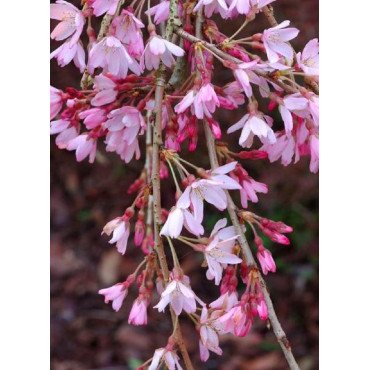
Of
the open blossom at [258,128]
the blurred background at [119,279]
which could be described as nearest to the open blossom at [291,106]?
the open blossom at [258,128]

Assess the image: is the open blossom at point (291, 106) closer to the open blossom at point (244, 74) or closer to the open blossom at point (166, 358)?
the open blossom at point (244, 74)

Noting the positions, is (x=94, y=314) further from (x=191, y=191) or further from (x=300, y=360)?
(x=191, y=191)

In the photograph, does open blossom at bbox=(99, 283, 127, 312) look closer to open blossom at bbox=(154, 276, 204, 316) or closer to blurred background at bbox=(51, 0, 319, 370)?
open blossom at bbox=(154, 276, 204, 316)

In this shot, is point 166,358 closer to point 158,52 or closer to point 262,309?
point 262,309

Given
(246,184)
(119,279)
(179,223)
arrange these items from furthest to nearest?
(119,279)
(246,184)
(179,223)

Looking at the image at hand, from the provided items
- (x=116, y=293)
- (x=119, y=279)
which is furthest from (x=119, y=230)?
(x=119, y=279)

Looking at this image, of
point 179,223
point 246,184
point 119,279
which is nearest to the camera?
point 179,223

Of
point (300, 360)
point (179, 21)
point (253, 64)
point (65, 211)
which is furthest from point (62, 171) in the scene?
point (253, 64)

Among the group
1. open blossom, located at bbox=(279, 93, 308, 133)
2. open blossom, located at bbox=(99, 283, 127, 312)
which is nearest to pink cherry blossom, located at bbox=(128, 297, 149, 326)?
open blossom, located at bbox=(99, 283, 127, 312)
